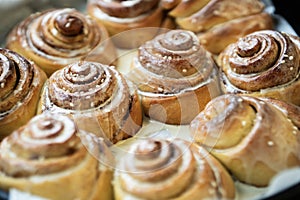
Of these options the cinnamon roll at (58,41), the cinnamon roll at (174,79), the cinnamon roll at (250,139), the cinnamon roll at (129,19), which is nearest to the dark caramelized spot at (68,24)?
the cinnamon roll at (58,41)

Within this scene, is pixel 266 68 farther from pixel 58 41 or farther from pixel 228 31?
pixel 58 41

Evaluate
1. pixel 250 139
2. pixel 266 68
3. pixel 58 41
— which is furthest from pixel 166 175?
pixel 58 41

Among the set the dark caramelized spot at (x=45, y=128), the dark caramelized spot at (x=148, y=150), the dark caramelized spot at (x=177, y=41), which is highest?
the dark caramelized spot at (x=45, y=128)

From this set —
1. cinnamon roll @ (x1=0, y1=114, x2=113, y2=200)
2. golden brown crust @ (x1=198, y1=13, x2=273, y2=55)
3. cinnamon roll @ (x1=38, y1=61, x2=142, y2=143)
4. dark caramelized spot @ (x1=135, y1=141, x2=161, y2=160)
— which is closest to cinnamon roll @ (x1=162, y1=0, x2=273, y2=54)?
golden brown crust @ (x1=198, y1=13, x2=273, y2=55)

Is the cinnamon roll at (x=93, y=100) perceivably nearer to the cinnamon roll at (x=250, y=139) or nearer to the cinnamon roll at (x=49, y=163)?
the cinnamon roll at (x=49, y=163)

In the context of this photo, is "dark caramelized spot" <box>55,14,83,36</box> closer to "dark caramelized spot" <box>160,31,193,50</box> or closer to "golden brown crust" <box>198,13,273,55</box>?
"dark caramelized spot" <box>160,31,193,50</box>

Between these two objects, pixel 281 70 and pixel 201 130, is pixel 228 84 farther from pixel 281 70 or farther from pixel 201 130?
pixel 201 130

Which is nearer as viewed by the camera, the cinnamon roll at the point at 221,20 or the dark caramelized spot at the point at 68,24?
the dark caramelized spot at the point at 68,24

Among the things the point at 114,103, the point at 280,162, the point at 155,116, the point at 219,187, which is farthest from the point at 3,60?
the point at 280,162
